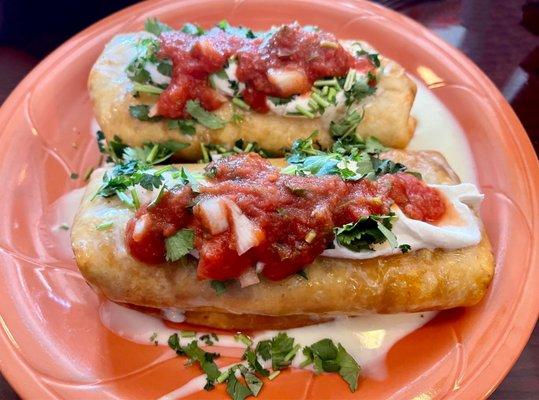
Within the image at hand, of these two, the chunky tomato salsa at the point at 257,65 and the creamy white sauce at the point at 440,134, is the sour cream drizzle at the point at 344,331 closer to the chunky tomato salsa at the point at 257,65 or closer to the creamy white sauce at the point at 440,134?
the creamy white sauce at the point at 440,134

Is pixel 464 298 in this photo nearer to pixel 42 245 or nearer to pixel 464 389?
pixel 464 389

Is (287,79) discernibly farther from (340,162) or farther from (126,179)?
(126,179)

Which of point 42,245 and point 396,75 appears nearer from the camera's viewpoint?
point 42,245

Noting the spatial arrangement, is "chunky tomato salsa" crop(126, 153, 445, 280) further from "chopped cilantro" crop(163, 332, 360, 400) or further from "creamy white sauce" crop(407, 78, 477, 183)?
"creamy white sauce" crop(407, 78, 477, 183)

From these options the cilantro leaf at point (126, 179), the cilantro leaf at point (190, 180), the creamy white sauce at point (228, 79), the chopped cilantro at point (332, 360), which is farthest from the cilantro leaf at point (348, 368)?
the creamy white sauce at point (228, 79)

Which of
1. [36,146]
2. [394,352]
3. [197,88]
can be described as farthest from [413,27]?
[36,146]

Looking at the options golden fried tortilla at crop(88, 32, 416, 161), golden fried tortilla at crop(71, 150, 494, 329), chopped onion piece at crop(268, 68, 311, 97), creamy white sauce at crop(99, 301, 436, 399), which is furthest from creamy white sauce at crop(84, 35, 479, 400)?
chopped onion piece at crop(268, 68, 311, 97)
